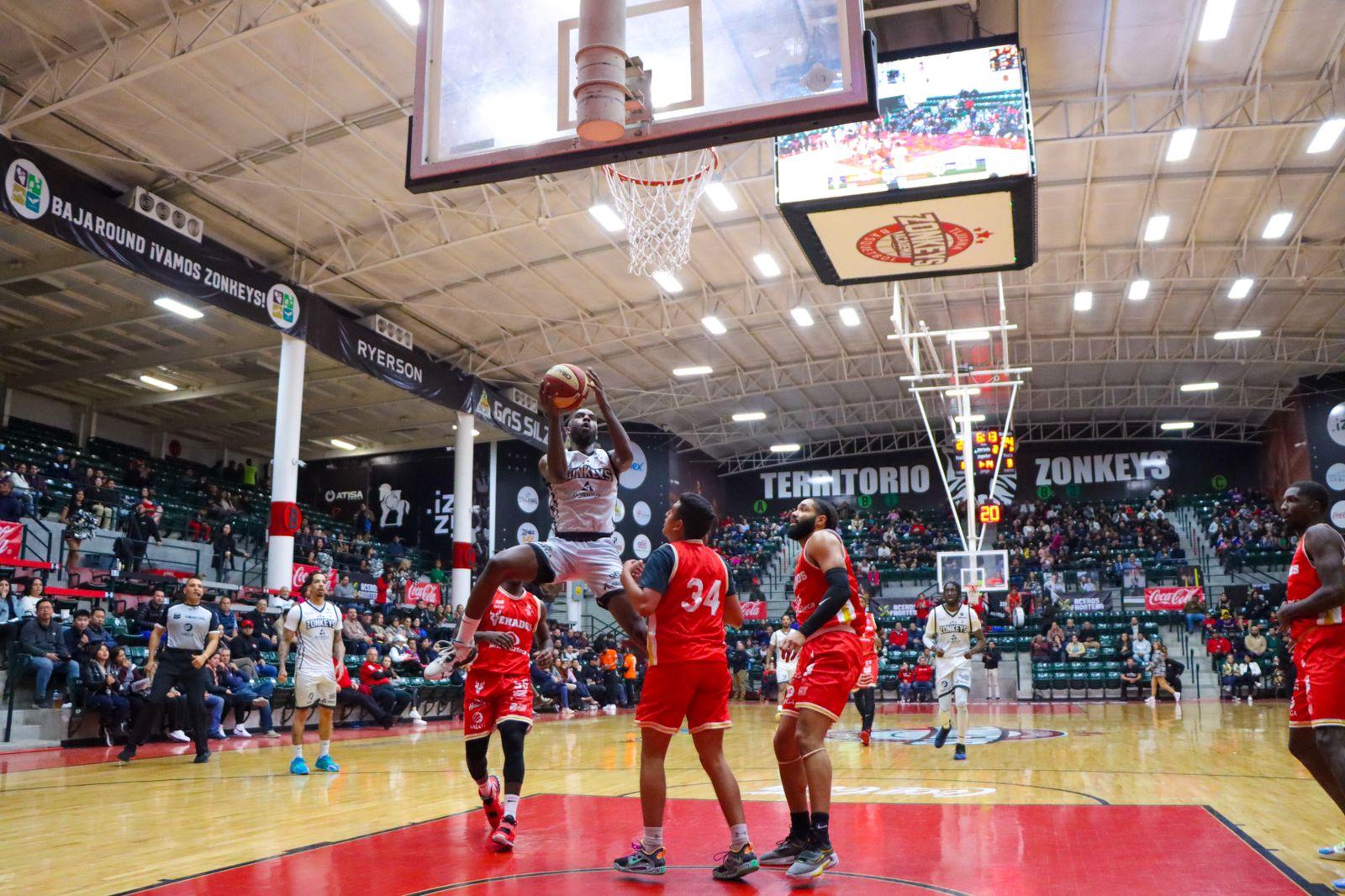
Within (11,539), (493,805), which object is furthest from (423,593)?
(493,805)

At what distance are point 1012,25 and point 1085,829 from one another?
39.5 ft

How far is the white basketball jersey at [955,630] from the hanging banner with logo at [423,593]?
16590 mm

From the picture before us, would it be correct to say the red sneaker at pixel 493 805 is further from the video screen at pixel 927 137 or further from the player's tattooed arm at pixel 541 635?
the video screen at pixel 927 137

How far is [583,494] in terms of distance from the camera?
556 centimetres

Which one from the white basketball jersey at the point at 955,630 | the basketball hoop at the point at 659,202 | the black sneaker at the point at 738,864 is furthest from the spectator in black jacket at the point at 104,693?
the black sneaker at the point at 738,864

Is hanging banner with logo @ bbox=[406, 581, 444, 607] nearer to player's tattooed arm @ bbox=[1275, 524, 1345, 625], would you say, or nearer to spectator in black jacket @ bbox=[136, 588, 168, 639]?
spectator in black jacket @ bbox=[136, 588, 168, 639]

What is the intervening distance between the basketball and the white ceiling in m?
9.66

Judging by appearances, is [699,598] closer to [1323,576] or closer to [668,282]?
[1323,576]

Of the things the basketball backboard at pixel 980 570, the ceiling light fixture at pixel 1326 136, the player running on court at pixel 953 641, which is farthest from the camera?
the basketball backboard at pixel 980 570

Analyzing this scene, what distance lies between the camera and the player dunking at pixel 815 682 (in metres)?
4.73

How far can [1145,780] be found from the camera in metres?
7.92

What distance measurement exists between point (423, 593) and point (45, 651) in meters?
13.3

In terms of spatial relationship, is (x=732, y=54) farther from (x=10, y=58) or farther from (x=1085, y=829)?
(x=10, y=58)

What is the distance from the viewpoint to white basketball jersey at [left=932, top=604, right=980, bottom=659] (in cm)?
1054
